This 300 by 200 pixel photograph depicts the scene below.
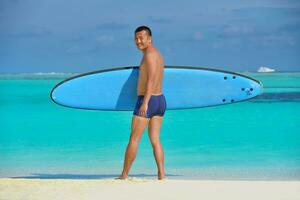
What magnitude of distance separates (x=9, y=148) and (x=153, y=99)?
5.02m

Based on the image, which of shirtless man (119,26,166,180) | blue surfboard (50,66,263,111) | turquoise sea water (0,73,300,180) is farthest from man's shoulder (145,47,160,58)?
turquoise sea water (0,73,300,180)

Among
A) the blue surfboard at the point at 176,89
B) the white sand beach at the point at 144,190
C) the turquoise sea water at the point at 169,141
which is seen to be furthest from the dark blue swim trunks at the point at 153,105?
the turquoise sea water at the point at 169,141

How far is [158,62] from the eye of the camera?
18.5ft

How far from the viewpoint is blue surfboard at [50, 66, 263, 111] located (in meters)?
6.46

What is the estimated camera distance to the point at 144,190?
5199 mm

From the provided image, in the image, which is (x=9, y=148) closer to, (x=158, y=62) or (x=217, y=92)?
(x=217, y=92)

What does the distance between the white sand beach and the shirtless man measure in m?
0.30

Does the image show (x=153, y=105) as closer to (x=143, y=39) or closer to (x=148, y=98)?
(x=148, y=98)

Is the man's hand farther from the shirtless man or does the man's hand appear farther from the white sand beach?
the white sand beach

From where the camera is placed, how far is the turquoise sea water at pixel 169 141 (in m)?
8.55

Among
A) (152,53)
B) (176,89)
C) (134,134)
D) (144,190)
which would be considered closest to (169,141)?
(176,89)

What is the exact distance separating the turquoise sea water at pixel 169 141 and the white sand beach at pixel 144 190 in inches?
101

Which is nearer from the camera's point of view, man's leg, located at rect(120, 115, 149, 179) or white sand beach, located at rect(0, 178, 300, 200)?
white sand beach, located at rect(0, 178, 300, 200)

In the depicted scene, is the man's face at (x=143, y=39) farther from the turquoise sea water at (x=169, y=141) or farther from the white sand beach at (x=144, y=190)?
the turquoise sea water at (x=169, y=141)
